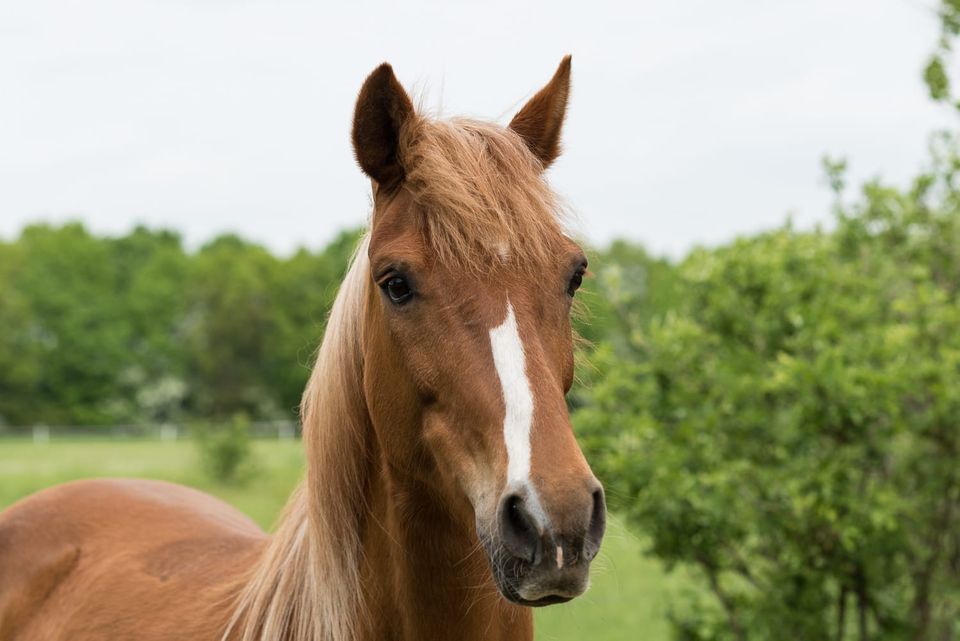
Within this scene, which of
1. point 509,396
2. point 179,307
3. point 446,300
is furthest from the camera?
point 179,307

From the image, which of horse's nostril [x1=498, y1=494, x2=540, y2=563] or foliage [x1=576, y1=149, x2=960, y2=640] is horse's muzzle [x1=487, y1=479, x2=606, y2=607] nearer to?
horse's nostril [x1=498, y1=494, x2=540, y2=563]

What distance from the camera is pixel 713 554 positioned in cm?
579

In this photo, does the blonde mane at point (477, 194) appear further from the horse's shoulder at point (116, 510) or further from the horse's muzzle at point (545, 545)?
the horse's shoulder at point (116, 510)

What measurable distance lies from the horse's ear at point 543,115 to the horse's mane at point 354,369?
0.17 meters

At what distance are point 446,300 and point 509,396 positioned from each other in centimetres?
30

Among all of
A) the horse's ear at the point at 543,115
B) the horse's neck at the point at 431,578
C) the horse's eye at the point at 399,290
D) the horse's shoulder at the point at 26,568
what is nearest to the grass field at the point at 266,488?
the horse's neck at the point at 431,578

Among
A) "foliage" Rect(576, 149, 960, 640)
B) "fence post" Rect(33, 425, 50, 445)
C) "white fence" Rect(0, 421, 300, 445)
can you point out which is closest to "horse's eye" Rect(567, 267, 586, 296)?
"foliage" Rect(576, 149, 960, 640)

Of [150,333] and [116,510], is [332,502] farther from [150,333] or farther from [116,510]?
[150,333]

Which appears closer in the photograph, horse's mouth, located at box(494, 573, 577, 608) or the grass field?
horse's mouth, located at box(494, 573, 577, 608)

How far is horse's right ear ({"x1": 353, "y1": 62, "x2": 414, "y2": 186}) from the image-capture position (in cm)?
245

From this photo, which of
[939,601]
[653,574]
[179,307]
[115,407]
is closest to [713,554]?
[939,601]

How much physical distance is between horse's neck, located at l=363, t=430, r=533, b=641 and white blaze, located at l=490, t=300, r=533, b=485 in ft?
1.52

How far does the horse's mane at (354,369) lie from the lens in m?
2.29

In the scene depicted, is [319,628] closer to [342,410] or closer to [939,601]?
[342,410]
